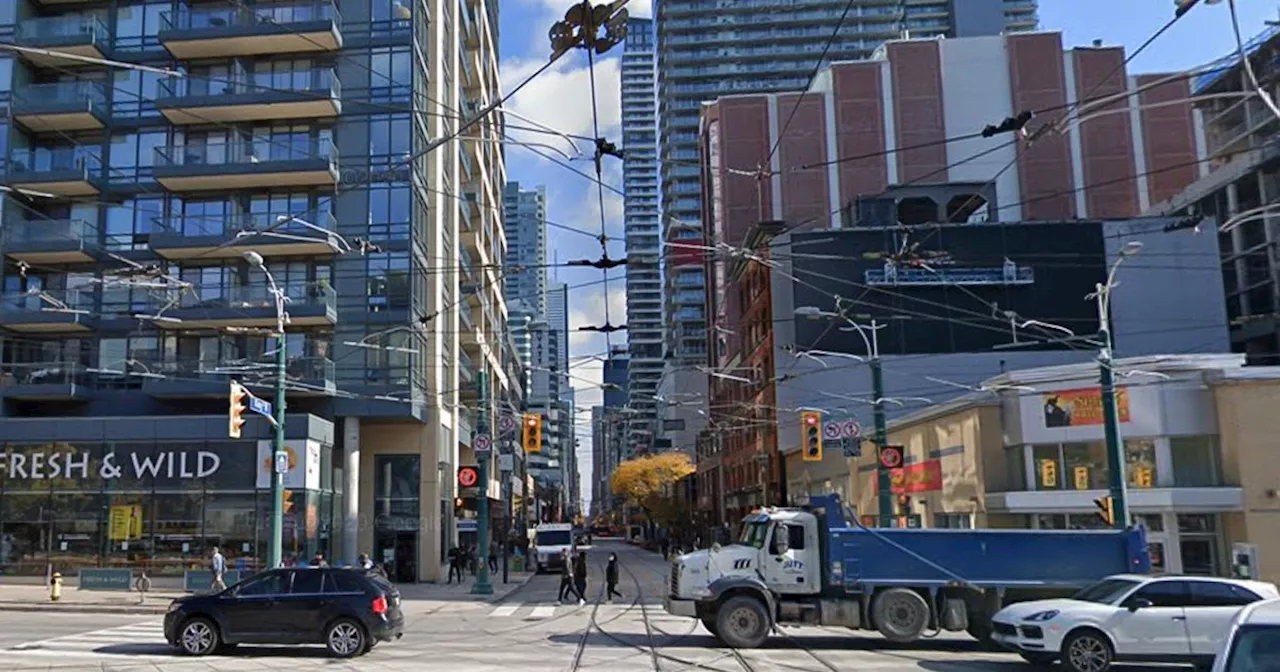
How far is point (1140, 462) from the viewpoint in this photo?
103 feet

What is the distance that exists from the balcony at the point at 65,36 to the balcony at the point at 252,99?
3151 mm

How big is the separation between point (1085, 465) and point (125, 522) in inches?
1260

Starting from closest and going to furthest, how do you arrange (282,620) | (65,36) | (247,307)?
(282,620) < (247,307) < (65,36)

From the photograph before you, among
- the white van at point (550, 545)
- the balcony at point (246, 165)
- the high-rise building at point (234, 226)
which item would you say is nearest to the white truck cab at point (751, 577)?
the high-rise building at point (234, 226)

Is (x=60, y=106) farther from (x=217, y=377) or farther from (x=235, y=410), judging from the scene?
(x=235, y=410)

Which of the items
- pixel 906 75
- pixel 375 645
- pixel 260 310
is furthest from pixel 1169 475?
pixel 906 75

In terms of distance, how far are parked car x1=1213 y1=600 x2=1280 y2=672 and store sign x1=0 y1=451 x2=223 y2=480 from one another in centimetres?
3547

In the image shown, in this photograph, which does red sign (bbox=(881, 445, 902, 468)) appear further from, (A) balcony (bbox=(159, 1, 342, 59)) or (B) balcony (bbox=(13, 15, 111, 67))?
(B) balcony (bbox=(13, 15, 111, 67))

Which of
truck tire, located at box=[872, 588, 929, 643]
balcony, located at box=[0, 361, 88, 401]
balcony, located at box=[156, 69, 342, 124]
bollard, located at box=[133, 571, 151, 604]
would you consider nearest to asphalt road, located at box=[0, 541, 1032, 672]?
truck tire, located at box=[872, 588, 929, 643]

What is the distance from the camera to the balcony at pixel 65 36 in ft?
139

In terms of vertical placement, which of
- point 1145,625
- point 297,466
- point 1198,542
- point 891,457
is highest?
point 297,466

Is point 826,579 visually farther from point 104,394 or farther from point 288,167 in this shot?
point 104,394

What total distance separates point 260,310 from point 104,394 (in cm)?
791

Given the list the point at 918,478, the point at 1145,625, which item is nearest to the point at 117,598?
the point at 1145,625
